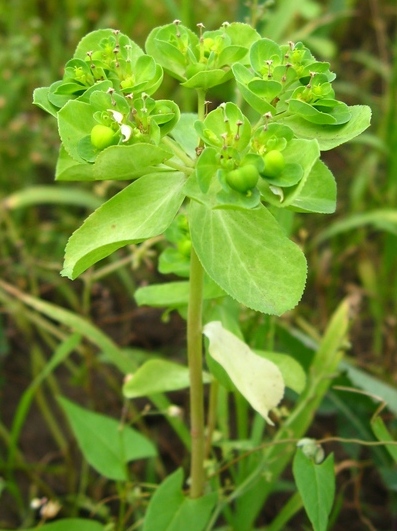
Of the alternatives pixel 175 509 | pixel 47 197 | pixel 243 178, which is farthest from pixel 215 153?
pixel 47 197

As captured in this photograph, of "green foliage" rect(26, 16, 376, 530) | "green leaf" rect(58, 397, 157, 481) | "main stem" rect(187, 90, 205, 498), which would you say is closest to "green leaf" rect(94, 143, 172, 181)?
"green foliage" rect(26, 16, 376, 530)

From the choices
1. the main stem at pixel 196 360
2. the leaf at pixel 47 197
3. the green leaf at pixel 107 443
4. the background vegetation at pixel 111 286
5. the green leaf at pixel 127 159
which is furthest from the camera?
the leaf at pixel 47 197

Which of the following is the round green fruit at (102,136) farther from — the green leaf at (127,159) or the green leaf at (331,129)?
the green leaf at (331,129)

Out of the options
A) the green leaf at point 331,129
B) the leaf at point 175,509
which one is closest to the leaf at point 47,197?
the leaf at point 175,509

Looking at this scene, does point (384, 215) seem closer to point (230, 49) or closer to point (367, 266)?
point (367, 266)

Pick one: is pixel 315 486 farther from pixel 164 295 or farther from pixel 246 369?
pixel 164 295

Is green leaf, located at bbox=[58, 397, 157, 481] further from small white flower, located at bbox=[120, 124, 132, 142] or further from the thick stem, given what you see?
small white flower, located at bbox=[120, 124, 132, 142]

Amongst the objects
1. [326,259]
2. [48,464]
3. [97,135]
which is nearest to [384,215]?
[326,259]

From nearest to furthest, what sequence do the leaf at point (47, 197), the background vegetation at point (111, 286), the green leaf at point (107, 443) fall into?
the green leaf at point (107, 443)
the background vegetation at point (111, 286)
the leaf at point (47, 197)
